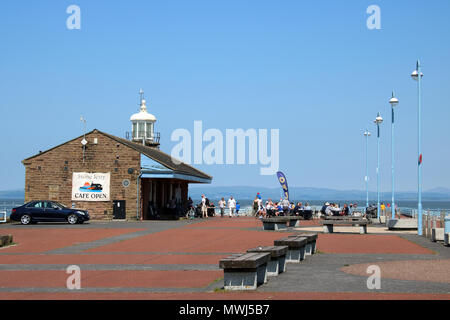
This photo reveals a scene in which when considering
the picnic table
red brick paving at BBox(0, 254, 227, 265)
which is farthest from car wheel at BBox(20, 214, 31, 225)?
red brick paving at BBox(0, 254, 227, 265)

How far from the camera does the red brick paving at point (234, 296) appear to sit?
32.9 ft

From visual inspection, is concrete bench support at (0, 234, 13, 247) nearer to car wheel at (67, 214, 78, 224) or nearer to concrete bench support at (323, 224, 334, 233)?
concrete bench support at (323, 224, 334, 233)

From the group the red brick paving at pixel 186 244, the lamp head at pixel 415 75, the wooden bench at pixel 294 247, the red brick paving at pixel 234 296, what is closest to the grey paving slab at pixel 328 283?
the wooden bench at pixel 294 247

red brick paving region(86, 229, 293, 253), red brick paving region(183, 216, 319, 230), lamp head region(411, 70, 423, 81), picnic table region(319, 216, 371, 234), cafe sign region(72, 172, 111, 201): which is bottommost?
red brick paving region(183, 216, 319, 230)

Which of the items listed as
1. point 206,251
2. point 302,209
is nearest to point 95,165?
point 302,209

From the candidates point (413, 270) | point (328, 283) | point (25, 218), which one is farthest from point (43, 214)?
point (328, 283)

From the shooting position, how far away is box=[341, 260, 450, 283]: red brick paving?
12.7 meters

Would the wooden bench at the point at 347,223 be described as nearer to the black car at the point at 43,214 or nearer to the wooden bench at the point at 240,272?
the black car at the point at 43,214

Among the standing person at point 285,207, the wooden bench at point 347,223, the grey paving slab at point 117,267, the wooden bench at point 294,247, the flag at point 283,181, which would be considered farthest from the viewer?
the flag at point 283,181

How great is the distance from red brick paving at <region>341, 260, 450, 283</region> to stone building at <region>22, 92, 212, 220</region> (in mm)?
29861

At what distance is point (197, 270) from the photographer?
47.1 ft

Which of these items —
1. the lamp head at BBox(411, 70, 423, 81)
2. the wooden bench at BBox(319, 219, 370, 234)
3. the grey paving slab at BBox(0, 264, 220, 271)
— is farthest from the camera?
the wooden bench at BBox(319, 219, 370, 234)

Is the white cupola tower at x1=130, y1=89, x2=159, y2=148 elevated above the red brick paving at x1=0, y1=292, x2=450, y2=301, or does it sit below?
A: above
